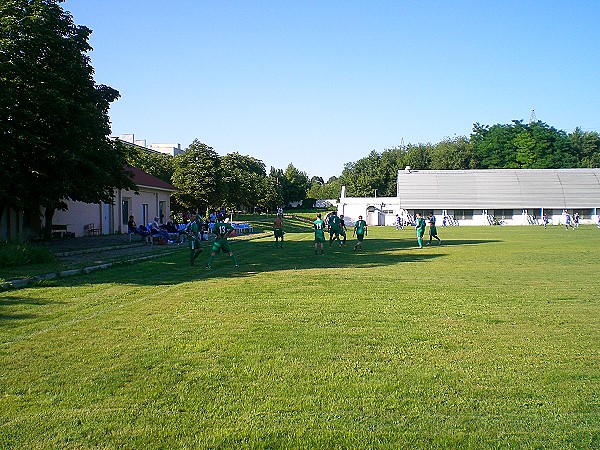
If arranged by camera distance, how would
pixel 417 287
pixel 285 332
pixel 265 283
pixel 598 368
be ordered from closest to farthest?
pixel 598 368, pixel 285 332, pixel 417 287, pixel 265 283

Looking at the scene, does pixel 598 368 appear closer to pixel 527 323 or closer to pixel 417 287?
pixel 527 323

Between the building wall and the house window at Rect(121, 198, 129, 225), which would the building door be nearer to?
the building wall

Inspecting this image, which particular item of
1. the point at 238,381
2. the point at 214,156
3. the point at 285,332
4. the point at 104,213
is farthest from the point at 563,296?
the point at 214,156

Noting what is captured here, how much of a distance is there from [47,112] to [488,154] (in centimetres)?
9142

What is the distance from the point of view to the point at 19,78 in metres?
19.8

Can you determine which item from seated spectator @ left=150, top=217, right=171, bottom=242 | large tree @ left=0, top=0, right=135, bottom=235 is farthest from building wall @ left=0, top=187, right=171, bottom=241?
large tree @ left=0, top=0, right=135, bottom=235

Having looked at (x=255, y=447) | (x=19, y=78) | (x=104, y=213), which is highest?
(x=19, y=78)

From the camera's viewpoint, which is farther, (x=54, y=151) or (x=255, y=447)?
(x=54, y=151)

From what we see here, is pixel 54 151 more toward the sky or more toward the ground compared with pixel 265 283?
more toward the sky

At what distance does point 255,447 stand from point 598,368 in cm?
430

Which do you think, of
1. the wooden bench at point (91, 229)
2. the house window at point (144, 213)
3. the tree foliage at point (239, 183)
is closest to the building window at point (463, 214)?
the tree foliage at point (239, 183)

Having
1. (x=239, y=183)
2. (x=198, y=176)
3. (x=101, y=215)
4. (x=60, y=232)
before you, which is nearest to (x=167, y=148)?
(x=239, y=183)

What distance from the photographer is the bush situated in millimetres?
16438

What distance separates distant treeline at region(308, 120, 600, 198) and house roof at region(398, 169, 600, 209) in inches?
774
